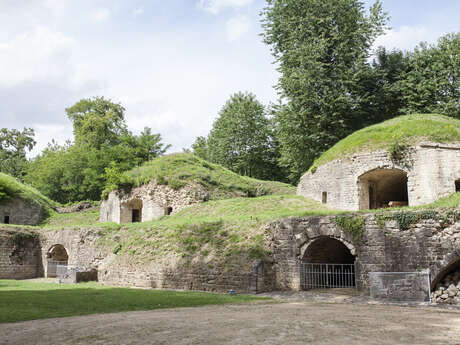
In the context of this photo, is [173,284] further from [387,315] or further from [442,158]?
[442,158]

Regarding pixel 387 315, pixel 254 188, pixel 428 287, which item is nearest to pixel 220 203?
pixel 254 188

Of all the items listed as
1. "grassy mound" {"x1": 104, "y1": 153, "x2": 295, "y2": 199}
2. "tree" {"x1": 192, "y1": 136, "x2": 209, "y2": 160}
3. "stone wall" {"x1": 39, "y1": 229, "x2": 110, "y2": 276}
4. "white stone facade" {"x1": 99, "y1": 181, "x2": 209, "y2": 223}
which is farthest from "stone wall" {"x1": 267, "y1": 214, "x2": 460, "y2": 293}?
"tree" {"x1": 192, "y1": 136, "x2": 209, "y2": 160}

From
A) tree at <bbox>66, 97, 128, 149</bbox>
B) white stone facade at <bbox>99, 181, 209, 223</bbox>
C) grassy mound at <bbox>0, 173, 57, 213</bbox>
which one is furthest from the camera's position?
tree at <bbox>66, 97, 128, 149</bbox>

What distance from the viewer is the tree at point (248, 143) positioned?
3931cm

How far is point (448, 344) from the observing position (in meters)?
5.68

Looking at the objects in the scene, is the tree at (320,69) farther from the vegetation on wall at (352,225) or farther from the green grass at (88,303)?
the green grass at (88,303)

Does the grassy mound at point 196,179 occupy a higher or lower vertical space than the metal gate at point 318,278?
higher

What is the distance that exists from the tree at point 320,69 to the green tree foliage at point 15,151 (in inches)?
1440

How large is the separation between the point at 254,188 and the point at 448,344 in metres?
22.4

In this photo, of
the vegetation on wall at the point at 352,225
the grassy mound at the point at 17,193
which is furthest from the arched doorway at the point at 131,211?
the vegetation on wall at the point at 352,225

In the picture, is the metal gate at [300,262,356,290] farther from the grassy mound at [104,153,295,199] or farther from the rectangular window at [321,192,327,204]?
the grassy mound at [104,153,295,199]

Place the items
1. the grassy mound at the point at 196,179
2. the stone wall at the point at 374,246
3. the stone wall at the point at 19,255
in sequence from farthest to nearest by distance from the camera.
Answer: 1. the grassy mound at the point at 196,179
2. the stone wall at the point at 19,255
3. the stone wall at the point at 374,246

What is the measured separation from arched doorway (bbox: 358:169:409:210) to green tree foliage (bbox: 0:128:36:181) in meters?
42.9

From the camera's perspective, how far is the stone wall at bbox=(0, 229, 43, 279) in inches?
890
